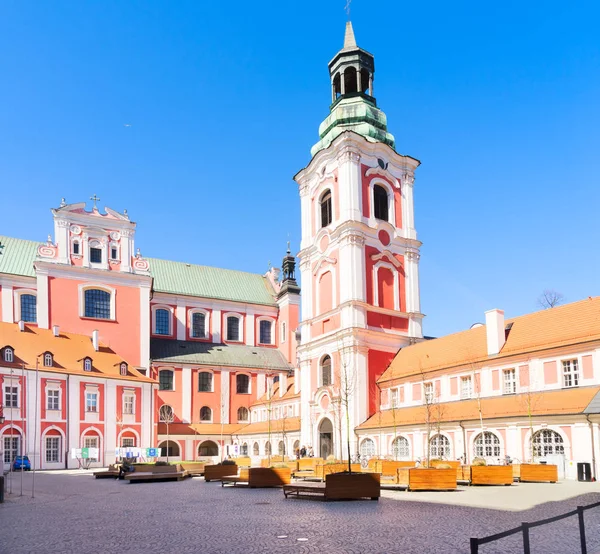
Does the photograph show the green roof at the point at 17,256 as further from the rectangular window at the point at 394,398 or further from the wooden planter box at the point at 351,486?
the wooden planter box at the point at 351,486

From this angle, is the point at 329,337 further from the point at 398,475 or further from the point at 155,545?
the point at 155,545

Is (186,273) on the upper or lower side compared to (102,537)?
upper

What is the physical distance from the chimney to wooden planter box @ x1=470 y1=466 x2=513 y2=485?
13.1m

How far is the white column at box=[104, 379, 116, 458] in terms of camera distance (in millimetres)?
44750

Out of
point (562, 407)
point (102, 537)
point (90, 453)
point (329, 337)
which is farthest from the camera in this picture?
point (329, 337)

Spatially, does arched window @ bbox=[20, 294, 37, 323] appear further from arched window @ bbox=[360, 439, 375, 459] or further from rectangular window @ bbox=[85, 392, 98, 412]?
arched window @ bbox=[360, 439, 375, 459]

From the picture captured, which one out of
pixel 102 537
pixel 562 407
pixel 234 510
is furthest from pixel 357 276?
pixel 102 537

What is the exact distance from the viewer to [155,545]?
1048cm

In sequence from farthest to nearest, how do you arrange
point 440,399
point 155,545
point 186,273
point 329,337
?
point 186,273 → point 329,337 → point 440,399 → point 155,545

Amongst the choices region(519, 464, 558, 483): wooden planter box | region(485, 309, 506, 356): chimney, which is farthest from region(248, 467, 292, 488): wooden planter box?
region(485, 309, 506, 356): chimney

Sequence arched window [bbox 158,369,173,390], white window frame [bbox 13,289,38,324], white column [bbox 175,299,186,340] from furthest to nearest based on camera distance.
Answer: white column [bbox 175,299,186,340], arched window [bbox 158,369,173,390], white window frame [bbox 13,289,38,324]

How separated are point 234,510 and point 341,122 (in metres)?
37.2

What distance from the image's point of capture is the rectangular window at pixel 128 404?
46.5 meters

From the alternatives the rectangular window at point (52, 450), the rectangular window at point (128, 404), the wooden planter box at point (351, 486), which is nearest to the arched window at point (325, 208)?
the rectangular window at point (128, 404)
